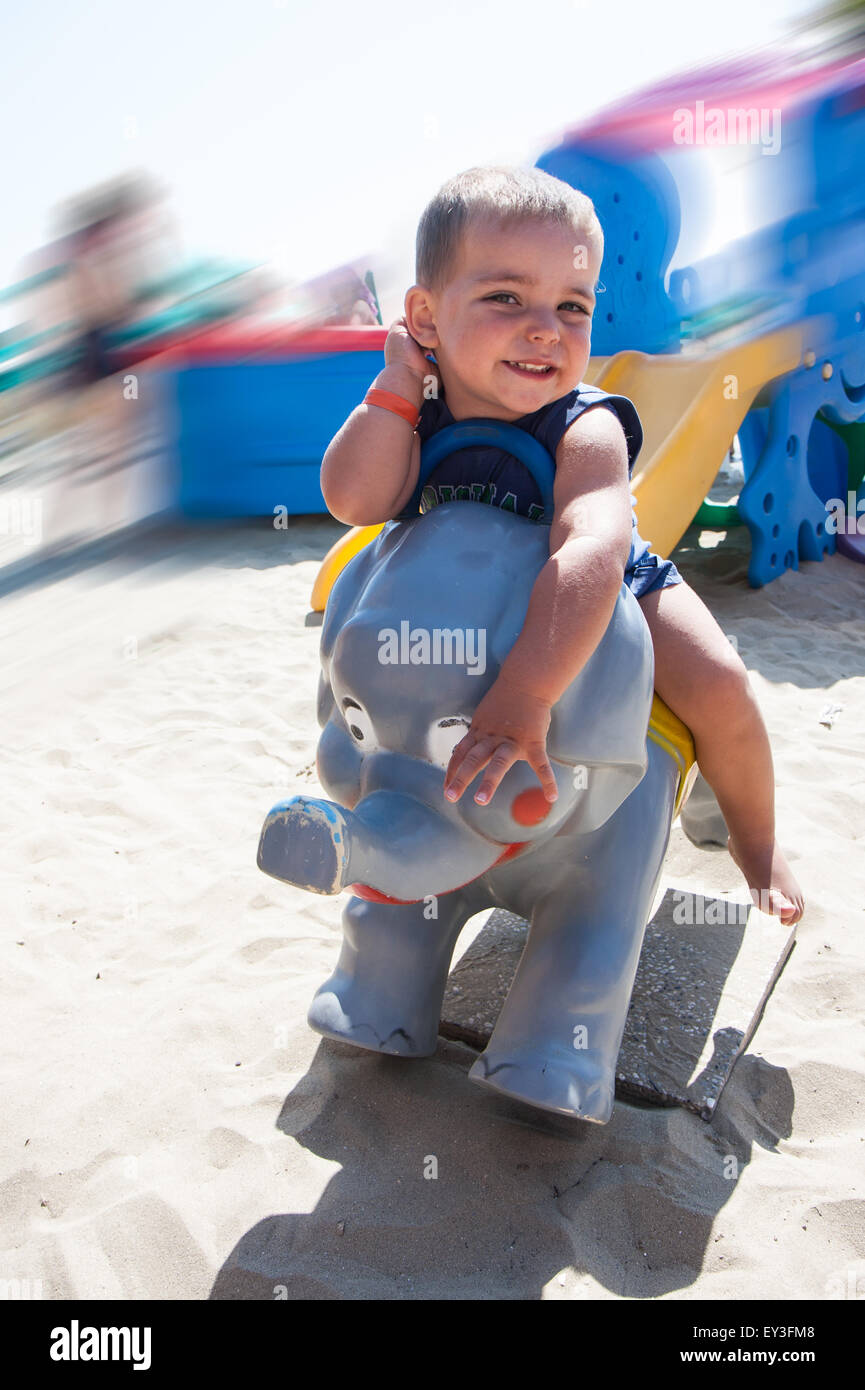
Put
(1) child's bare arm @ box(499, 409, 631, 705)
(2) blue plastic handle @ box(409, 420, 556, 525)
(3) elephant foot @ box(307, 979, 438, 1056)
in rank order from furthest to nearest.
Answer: (3) elephant foot @ box(307, 979, 438, 1056) < (2) blue plastic handle @ box(409, 420, 556, 525) < (1) child's bare arm @ box(499, 409, 631, 705)

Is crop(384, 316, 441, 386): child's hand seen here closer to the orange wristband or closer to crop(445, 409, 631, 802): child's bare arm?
the orange wristband

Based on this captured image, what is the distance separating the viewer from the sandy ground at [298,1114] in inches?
57.3

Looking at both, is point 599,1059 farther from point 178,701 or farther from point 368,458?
point 178,701

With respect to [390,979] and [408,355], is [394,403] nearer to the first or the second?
[408,355]

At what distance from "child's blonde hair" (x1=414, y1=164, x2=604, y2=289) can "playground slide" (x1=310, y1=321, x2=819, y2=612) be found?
→ 2.73 m

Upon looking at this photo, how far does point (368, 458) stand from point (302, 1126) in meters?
1.03

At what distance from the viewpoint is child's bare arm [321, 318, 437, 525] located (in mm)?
1459

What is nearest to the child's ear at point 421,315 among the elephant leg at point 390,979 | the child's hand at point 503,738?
the child's hand at point 503,738

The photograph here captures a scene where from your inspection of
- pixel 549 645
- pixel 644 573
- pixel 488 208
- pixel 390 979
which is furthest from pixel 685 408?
pixel 549 645

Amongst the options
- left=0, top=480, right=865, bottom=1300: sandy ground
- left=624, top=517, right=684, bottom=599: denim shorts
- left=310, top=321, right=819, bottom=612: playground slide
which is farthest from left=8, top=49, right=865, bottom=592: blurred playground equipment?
left=624, top=517, right=684, bottom=599: denim shorts

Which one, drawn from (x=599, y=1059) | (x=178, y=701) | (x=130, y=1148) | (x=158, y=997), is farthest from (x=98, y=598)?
(x=599, y=1059)

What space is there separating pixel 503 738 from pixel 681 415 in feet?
11.5

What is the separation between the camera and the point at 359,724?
136 cm

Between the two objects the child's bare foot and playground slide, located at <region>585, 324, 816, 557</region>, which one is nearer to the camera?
the child's bare foot
